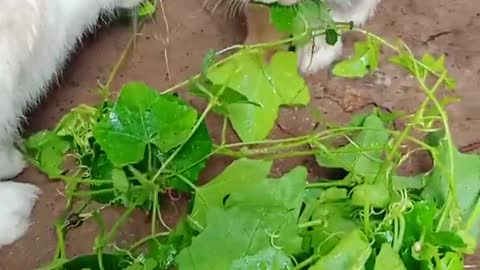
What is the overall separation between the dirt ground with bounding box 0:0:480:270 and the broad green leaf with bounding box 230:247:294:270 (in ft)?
1.26

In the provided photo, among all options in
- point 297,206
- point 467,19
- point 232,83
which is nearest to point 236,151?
point 232,83

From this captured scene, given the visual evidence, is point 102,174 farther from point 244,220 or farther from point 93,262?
point 244,220

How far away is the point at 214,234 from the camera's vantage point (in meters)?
1.72

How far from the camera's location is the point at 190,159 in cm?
192

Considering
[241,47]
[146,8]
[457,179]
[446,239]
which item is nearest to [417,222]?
[446,239]

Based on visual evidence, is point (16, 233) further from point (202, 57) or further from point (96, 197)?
point (202, 57)

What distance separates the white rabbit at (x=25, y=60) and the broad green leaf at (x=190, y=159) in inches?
9.6

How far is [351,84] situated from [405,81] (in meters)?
0.11

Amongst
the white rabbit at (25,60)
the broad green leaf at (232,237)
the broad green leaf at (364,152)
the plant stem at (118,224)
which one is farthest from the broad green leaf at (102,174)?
the broad green leaf at (364,152)

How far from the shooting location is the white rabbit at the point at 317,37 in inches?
82.1

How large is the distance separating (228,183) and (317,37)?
1.27ft

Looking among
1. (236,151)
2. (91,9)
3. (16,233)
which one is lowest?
(16,233)

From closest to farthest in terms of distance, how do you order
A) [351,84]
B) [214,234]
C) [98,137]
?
[214,234], [98,137], [351,84]

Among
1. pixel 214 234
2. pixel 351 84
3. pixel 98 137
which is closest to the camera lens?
pixel 214 234
